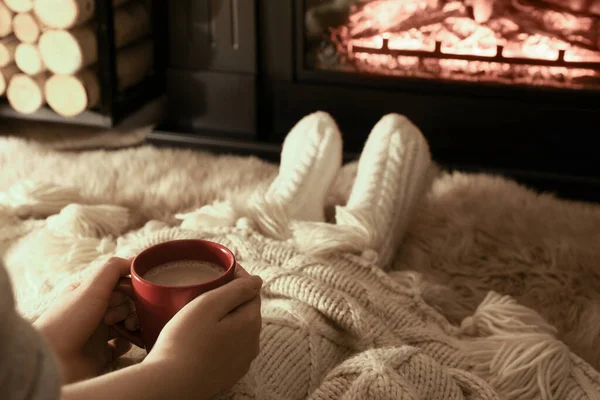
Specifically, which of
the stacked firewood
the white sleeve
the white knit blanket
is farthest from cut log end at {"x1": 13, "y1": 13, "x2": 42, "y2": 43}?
the white sleeve

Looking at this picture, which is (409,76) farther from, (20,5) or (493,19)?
(20,5)

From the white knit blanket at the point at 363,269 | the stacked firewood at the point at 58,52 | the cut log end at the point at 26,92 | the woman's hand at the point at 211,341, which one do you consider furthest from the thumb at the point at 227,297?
the cut log end at the point at 26,92

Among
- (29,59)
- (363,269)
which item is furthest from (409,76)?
(29,59)

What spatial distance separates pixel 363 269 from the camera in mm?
942

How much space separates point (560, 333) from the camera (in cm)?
100

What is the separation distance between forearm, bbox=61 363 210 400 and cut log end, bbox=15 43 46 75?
1245mm

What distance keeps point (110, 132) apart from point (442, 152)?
837mm

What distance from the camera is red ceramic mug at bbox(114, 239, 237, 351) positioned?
57 centimetres

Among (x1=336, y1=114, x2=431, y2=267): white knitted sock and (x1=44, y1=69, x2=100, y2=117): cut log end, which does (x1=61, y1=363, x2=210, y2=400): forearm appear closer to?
(x1=336, y1=114, x2=431, y2=267): white knitted sock

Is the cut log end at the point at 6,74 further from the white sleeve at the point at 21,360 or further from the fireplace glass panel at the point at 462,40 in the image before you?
the white sleeve at the point at 21,360

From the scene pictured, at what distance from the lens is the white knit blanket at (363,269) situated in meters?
0.72

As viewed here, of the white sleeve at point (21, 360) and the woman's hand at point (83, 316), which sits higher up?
the white sleeve at point (21, 360)

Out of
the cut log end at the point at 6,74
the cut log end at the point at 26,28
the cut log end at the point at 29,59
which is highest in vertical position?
the cut log end at the point at 26,28

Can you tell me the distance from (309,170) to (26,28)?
2.67 feet
